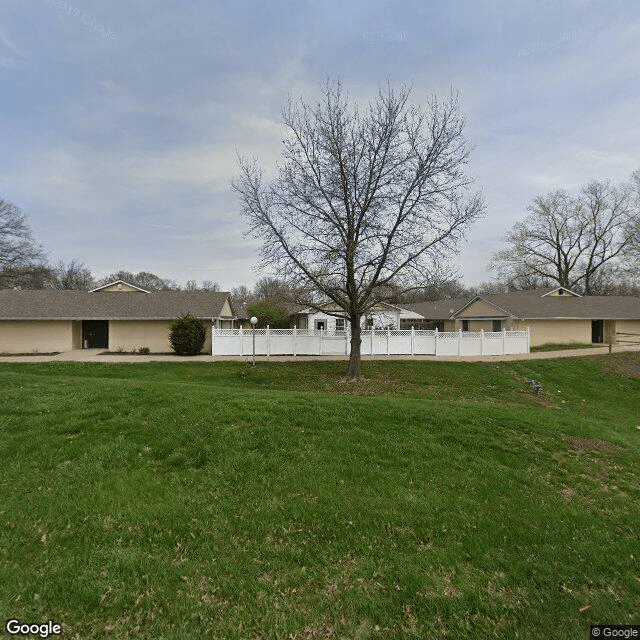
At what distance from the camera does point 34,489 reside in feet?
14.6

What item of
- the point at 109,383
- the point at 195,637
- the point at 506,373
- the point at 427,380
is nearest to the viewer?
the point at 195,637

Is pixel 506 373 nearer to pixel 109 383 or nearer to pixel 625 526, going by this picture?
pixel 625 526

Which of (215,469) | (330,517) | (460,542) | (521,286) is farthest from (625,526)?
(521,286)

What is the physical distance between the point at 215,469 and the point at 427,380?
10.9 meters

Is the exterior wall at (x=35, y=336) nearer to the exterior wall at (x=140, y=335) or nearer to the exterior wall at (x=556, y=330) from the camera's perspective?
the exterior wall at (x=140, y=335)

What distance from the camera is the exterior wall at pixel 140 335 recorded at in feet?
70.8

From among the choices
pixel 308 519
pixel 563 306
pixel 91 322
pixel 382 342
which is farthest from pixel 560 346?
pixel 91 322

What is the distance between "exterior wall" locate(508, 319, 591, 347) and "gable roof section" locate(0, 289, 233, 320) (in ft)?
69.5

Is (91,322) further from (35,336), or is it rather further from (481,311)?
(481,311)

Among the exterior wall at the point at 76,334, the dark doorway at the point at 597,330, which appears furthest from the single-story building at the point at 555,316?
the exterior wall at the point at 76,334

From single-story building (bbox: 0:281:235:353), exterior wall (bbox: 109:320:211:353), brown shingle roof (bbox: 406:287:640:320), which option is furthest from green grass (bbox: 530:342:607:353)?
exterior wall (bbox: 109:320:211:353)

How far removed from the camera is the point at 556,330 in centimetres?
2612

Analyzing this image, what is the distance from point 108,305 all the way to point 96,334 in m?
1.93

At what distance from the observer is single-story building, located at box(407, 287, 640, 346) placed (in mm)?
25859
